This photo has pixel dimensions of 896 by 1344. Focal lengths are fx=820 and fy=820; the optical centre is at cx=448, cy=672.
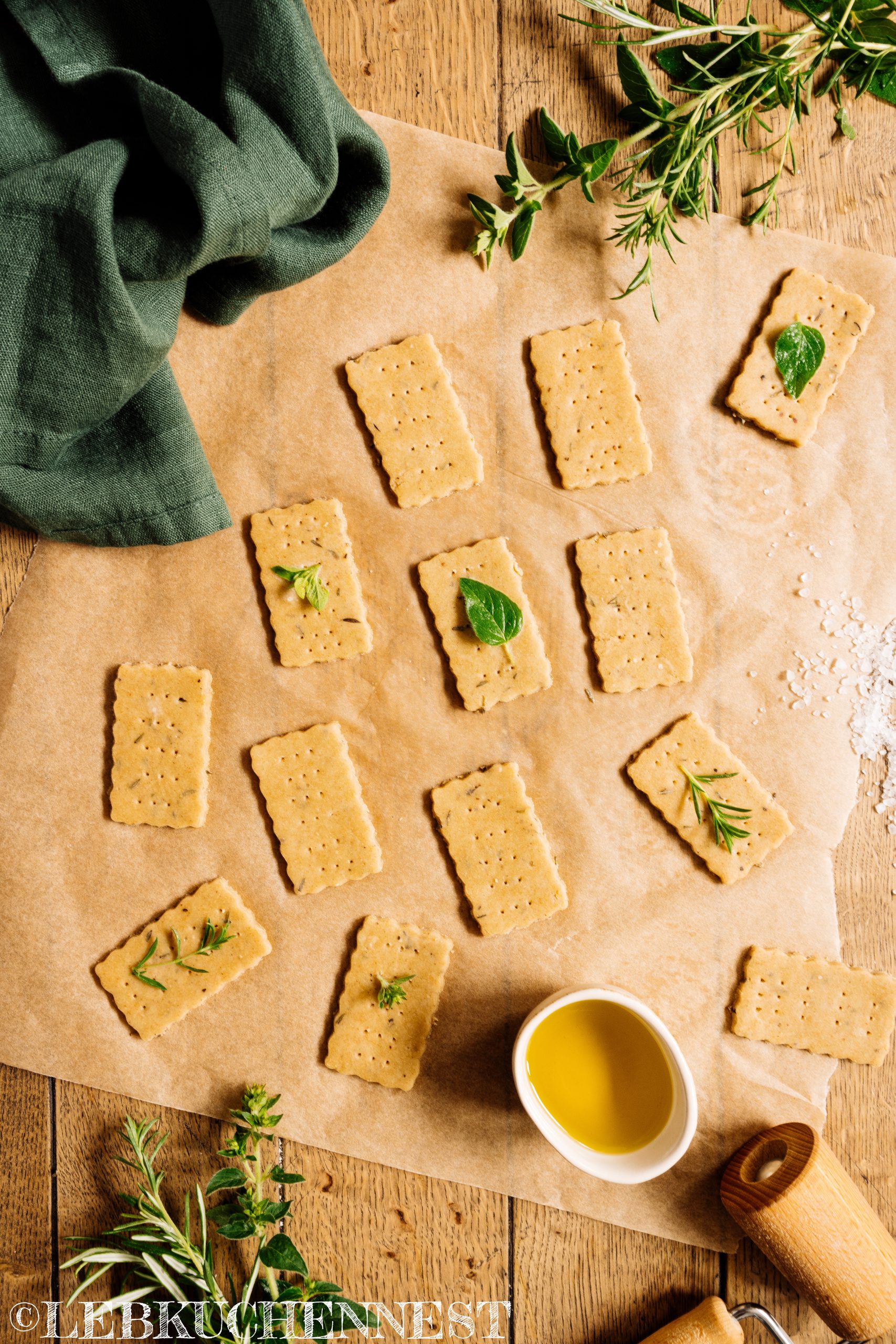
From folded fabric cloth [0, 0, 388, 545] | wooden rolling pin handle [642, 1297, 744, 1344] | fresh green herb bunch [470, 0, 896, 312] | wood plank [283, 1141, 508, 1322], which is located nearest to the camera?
folded fabric cloth [0, 0, 388, 545]

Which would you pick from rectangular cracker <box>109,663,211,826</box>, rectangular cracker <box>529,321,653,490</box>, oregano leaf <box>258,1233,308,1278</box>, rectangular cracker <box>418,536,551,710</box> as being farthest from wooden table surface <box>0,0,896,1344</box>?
rectangular cracker <box>418,536,551,710</box>

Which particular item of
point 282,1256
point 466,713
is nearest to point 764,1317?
point 282,1256

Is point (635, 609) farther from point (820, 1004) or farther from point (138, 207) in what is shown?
point (138, 207)

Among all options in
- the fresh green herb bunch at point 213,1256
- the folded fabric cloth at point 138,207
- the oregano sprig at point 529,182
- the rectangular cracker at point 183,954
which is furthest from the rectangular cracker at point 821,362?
the fresh green herb bunch at point 213,1256

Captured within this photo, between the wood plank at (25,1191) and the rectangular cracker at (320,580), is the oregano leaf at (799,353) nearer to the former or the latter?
the rectangular cracker at (320,580)

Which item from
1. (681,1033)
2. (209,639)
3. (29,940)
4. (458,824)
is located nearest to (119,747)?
(209,639)

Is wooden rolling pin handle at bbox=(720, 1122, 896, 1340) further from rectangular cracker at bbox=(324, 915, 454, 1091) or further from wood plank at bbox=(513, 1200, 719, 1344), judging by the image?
rectangular cracker at bbox=(324, 915, 454, 1091)
